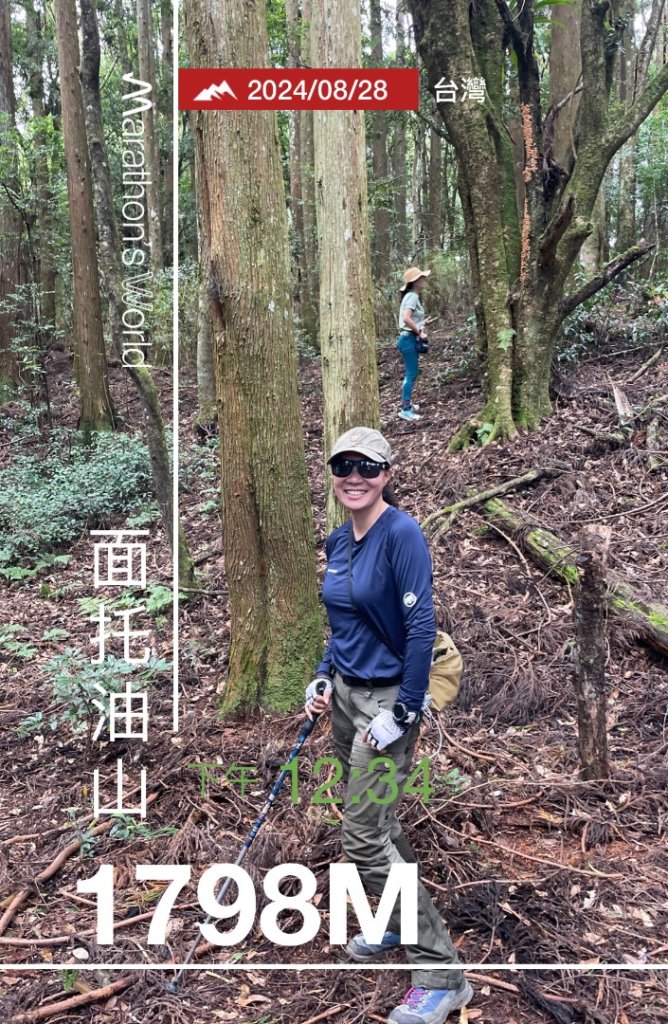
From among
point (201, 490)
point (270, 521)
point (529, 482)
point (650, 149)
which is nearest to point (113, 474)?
point (201, 490)

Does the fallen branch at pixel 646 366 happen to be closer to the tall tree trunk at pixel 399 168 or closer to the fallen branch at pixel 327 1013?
the fallen branch at pixel 327 1013

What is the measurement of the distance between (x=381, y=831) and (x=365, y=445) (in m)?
1.50

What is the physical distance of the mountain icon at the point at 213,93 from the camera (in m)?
4.37

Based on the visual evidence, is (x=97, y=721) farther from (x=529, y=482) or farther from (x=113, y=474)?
(x=113, y=474)

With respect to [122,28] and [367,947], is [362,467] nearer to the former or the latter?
[367,947]

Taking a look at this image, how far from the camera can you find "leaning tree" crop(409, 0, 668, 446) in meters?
8.55

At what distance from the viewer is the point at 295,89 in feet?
16.3

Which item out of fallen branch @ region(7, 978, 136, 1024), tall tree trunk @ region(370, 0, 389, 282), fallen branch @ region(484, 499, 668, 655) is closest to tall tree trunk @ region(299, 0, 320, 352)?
tall tree trunk @ region(370, 0, 389, 282)

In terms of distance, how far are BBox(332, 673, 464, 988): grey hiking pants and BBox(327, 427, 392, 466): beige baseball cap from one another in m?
0.90

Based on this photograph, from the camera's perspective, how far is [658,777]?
4.28m

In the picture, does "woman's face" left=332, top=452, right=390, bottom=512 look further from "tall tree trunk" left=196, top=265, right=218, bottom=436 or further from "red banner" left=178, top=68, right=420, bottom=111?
"tall tree trunk" left=196, top=265, right=218, bottom=436

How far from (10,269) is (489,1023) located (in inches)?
591

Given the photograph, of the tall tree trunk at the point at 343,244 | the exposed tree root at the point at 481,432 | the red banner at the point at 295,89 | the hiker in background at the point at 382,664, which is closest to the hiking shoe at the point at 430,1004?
the hiker in background at the point at 382,664

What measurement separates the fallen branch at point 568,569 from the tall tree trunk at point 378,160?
38.2 feet
